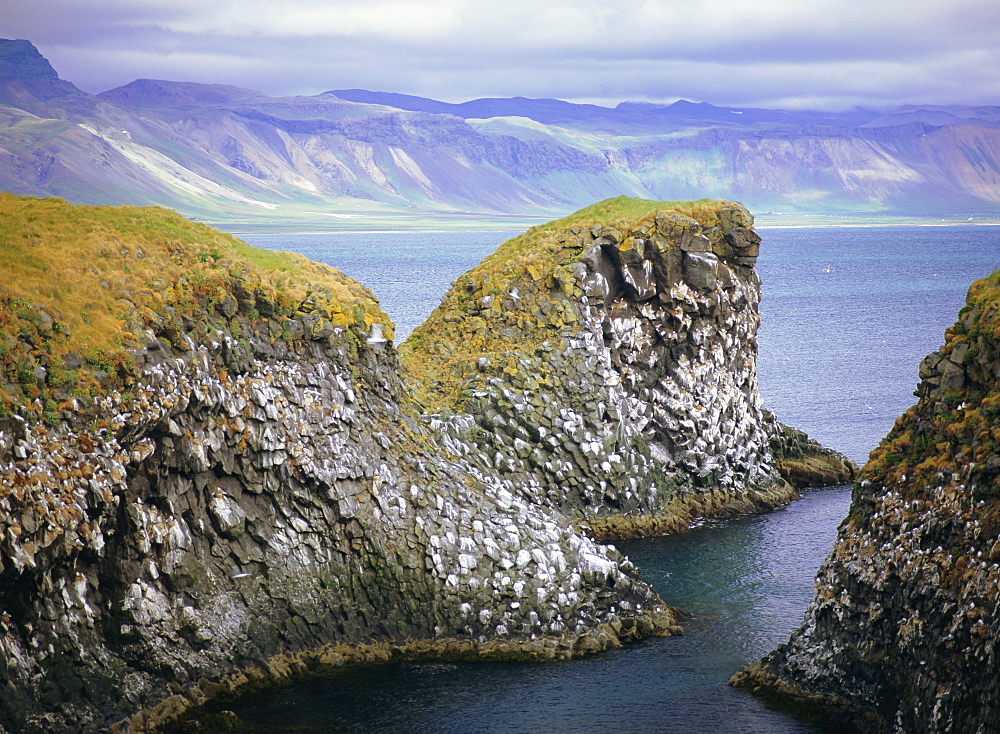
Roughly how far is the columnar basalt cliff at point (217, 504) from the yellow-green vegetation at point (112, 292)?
8cm

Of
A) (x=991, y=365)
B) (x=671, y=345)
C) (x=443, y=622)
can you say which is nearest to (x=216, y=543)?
(x=443, y=622)

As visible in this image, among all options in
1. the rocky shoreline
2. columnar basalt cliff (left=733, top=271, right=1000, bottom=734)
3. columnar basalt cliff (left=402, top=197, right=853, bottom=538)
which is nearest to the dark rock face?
the rocky shoreline

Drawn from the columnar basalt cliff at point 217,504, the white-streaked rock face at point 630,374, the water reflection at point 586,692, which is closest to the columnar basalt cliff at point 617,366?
the white-streaked rock face at point 630,374

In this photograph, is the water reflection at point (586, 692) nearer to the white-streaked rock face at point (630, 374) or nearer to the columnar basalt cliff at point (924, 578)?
the columnar basalt cliff at point (924, 578)

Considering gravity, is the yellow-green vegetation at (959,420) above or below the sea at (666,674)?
above

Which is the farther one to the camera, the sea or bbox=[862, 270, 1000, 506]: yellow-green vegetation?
the sea

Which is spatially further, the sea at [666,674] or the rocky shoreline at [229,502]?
the sea at [666,674]

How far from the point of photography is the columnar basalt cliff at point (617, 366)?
51312 millimetres

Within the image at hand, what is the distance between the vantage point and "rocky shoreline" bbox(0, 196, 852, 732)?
30562 mm

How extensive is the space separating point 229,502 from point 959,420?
23780 millimetres

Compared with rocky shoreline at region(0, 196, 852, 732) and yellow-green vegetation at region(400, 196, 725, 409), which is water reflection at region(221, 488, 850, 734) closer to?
rocky shoreline at region(0, 196, 852, 732)

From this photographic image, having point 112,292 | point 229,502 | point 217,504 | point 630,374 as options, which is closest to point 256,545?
point 229,502

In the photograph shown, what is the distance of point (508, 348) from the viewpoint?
5344 centimetres

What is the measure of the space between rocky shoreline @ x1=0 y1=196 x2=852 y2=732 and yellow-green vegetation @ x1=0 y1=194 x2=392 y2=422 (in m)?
0.08
